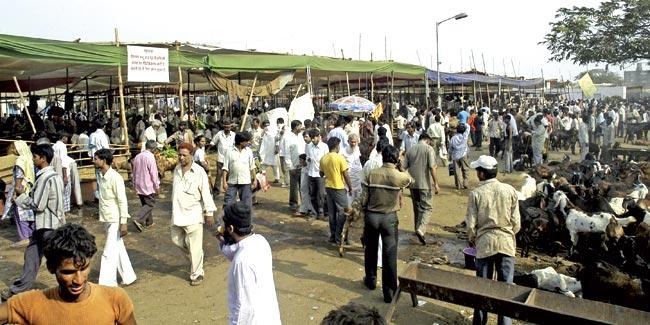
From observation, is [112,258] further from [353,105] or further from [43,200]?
[353,105]

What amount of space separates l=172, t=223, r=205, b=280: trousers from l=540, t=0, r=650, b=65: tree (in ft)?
76.1

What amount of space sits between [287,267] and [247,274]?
12.6 feet

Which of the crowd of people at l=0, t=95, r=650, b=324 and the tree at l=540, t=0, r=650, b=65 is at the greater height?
the tree at l=540, t=0, r=650, b=65

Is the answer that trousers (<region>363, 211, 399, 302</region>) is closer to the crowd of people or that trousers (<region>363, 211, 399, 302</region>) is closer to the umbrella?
the crowd of people

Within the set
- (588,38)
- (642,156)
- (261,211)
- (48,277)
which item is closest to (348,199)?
(261,211)

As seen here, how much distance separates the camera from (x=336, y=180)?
757cm

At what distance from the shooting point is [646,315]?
4.02 meters

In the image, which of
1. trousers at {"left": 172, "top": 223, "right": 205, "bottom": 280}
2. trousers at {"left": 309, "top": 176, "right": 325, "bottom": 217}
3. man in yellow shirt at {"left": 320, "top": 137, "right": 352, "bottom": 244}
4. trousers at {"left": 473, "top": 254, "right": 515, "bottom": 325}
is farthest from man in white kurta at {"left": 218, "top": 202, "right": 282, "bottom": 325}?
trousers at {"left": 309, "top": 176, "right": 325, "bottom": 217}

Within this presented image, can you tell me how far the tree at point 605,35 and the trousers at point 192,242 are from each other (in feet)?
76.1

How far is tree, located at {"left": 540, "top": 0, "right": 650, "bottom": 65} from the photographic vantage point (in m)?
22.9

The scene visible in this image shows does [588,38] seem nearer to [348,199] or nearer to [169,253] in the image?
[348,199]

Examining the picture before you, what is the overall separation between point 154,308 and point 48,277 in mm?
2008

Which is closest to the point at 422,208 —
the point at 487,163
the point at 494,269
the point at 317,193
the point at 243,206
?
the point at 317,193

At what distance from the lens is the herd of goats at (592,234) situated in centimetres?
539
